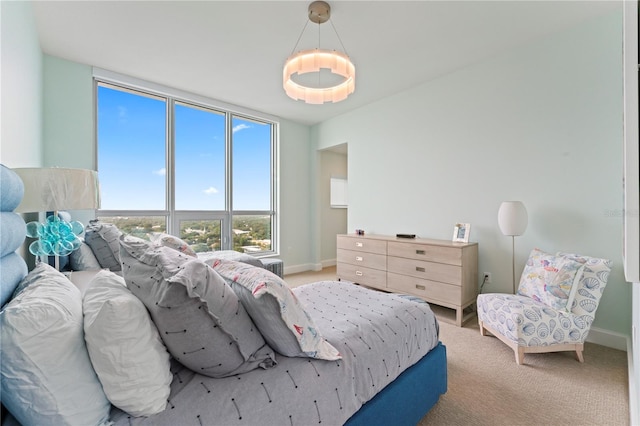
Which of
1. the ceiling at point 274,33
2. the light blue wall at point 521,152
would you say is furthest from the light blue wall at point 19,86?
the light blue wall at point 521,152

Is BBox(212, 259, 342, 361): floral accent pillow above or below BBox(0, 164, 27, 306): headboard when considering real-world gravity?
below

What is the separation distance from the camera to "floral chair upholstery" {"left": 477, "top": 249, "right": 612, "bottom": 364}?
201 cm

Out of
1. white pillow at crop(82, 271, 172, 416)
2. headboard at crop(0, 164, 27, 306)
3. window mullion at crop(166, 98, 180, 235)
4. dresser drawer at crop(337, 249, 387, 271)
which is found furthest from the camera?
window mullion at crop(166, 98, 180, 235)

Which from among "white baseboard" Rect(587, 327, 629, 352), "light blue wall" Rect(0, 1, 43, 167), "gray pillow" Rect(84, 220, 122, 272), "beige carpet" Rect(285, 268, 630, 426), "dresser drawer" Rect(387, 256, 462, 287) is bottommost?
"beige carpet" Rect(285, 268, 630, 426)

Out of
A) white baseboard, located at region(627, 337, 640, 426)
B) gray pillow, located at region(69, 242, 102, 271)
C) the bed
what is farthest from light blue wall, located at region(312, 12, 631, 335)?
gray pillow, located at region(69, 242, 102, 271)

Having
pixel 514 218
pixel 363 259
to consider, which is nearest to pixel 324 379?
pixel 514 218

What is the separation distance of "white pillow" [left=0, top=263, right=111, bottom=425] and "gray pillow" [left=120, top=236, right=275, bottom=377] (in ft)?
0.62

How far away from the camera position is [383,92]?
3869mm

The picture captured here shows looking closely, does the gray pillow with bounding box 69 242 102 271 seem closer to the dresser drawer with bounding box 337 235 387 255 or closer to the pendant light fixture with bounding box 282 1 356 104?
the pendant light fixture with bounding box 282 1 356 104

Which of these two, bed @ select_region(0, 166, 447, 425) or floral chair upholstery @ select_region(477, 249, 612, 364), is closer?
bed @ select_region(0, 166, 447, 425)

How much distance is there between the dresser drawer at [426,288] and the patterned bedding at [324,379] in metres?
1.31

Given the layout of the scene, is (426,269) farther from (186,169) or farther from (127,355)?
(186,169)

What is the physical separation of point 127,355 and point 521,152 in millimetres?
3444

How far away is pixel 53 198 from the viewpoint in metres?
1.58
